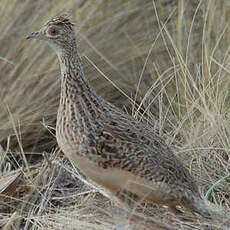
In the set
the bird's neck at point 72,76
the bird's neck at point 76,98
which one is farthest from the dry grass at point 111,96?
the bird's neck at point 72,76

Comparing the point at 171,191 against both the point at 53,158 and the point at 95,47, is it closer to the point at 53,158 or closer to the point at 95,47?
the point at 53,158

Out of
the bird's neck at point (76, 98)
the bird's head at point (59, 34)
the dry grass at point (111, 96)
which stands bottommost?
the dry grass at point (111, 96)

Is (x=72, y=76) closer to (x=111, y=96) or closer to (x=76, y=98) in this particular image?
(x=76, y=98)

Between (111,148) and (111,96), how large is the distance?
194 centimetres

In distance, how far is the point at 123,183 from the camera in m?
3.57

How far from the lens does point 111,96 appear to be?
5.50 m

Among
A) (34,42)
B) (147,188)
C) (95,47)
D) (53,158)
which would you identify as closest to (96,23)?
(95,47)

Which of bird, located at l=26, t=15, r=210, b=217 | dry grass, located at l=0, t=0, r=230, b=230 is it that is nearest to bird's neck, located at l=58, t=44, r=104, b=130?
bird, located at l=26, t=15, r=210, b=217

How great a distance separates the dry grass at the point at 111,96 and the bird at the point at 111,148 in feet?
0.51

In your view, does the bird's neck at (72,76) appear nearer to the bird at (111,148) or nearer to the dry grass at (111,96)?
the bird at (111,148)

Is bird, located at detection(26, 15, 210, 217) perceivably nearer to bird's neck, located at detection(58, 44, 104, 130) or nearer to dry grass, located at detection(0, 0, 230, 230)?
bird's neck, located at detection(58, 44, 104, 130)

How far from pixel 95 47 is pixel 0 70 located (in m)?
0.81

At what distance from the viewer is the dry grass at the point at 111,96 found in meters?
4.03

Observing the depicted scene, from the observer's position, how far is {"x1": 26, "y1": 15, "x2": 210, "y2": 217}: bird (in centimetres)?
354
